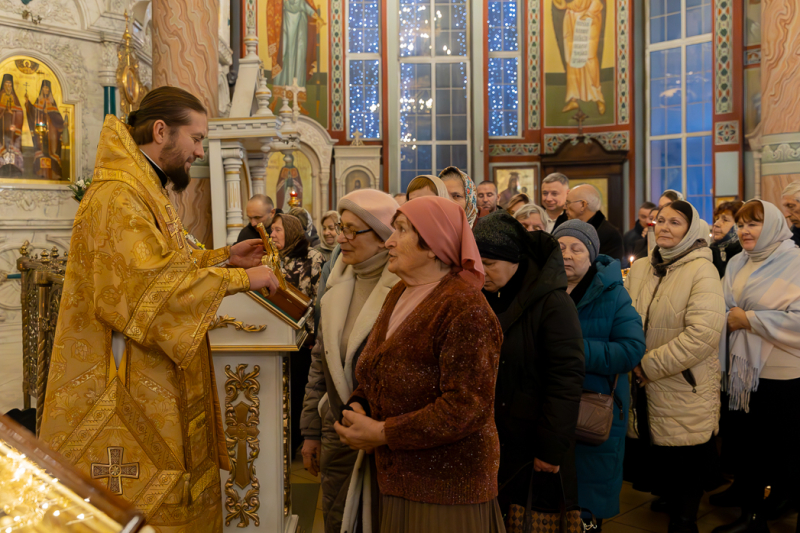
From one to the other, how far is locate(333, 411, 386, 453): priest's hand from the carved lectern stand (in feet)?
3.13

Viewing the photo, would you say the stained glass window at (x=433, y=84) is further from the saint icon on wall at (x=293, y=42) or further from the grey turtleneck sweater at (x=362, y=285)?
the grey turtleneck sweater at (x=362, y=285)

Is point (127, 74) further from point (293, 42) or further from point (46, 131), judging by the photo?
point (293, 42)

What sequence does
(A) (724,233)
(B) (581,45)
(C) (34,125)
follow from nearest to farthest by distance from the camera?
(A) (724,233)
(C) (34,125)
(B) (581,45)

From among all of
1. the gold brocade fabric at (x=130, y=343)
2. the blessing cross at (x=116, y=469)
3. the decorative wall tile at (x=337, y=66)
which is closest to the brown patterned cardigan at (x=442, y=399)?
the gold brocade fabric at (x=130, y=343)

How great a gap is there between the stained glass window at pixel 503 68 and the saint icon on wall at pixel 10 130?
862 cm

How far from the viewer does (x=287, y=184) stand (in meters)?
12.3

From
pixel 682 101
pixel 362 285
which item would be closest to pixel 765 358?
pixel 362 285

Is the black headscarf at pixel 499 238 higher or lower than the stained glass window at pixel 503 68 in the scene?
lower

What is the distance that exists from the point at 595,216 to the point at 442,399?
125 inches

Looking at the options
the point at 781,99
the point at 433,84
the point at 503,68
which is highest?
the point at 503,68

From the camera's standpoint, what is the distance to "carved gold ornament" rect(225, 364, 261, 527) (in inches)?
107

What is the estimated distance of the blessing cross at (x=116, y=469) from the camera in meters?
1.94

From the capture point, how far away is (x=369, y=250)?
2.23 m

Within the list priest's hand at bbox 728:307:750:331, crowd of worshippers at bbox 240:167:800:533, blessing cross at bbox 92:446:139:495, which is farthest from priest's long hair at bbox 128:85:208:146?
priest's hand at bbox 728:307:750:331
